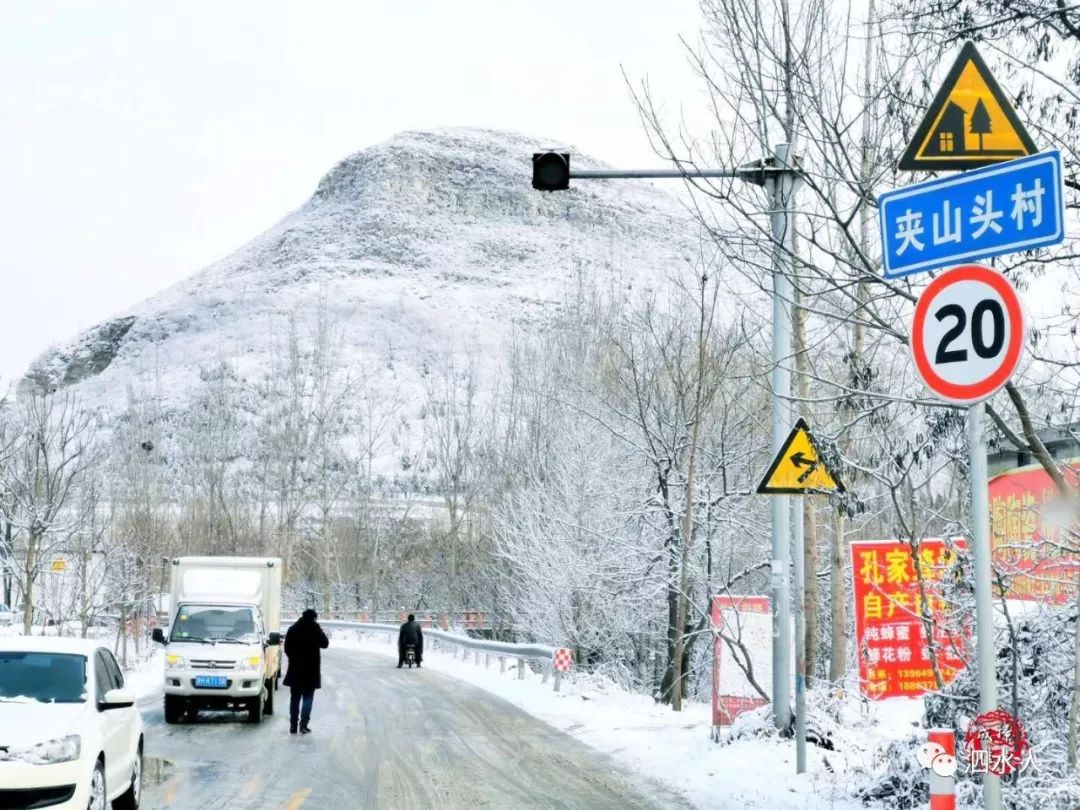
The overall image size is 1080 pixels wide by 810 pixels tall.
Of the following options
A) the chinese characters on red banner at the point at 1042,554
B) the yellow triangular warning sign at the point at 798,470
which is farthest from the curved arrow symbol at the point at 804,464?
the chinese characters on red banner at the point at 1042,554

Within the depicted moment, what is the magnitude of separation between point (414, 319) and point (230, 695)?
420ft

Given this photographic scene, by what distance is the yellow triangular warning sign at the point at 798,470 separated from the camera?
10477mm

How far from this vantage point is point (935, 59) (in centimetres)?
A: 852

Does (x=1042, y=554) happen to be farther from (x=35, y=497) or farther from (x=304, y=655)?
(x=35, y=497)

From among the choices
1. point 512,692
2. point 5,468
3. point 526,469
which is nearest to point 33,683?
point 512,692

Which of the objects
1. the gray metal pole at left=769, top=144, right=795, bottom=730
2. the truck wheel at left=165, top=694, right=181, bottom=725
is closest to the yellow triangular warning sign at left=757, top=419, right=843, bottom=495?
the gray metal pole at left=769, top=144, right=795, bottom=730

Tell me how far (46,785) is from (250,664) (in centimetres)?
1077

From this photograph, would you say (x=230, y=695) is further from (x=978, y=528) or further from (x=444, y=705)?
(x=978, y=528)

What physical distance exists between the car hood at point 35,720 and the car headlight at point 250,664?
9.65 m

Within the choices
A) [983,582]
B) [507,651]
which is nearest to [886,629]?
[507,651]

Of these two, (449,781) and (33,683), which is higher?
(33,683)

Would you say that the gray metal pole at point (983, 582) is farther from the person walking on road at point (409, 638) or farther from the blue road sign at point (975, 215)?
the person walking on road at point (409, 638)

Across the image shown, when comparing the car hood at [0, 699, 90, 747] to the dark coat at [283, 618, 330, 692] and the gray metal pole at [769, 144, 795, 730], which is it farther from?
the dark coat at [283, 618, 330, 692]

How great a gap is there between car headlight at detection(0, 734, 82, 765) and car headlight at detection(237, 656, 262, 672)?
10369 mm
